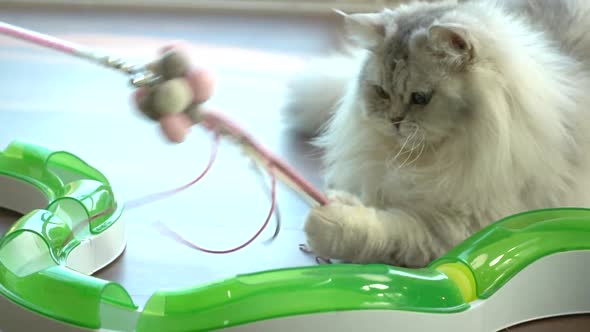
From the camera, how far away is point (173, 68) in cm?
115

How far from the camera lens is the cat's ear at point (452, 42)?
1343mm

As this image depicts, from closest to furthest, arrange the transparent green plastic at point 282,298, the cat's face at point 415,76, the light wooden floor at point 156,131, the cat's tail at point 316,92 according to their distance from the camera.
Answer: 1. the transparent green plastic at point 282,298
2. the cat's face at point 415,76
3. the light wooden floor at point 156,131
4. the cat's tail at point 316,92

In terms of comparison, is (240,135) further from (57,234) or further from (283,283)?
(57,234)

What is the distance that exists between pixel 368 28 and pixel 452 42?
21cm

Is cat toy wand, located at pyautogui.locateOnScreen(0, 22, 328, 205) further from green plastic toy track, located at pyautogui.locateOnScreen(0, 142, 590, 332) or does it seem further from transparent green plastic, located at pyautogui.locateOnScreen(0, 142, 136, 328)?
transparent green plastic, located at pyautogui.locateOnScreen(0, 142, 136, 328)

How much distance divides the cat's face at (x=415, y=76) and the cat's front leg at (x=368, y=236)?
0.15 m

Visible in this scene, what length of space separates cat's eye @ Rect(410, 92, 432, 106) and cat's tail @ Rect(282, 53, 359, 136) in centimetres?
53

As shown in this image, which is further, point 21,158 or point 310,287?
point 21,158

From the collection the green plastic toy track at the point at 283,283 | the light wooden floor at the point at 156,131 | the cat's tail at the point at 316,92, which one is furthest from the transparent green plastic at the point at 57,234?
the cat's tail at the point at 316,92

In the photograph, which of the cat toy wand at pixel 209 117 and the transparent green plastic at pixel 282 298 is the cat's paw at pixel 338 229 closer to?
the cat toy wand at pixel 209 117

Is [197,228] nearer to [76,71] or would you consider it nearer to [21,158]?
[21,158]

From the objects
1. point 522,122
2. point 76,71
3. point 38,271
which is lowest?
point 76,71

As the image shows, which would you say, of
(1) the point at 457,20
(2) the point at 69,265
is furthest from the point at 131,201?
(1) the point at 457,20

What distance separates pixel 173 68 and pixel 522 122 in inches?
25.2
